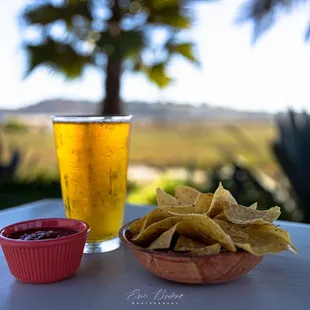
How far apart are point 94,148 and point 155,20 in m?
4.18

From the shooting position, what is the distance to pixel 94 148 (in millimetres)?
882

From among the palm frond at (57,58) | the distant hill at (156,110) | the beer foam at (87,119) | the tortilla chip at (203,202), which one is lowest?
the distant hill at (156,110)

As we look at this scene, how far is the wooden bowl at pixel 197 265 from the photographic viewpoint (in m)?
0.65

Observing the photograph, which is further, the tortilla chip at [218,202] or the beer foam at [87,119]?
the beer foam at [87,119]

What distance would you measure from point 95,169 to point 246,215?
1.03ft

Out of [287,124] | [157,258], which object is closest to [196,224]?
[157,258]

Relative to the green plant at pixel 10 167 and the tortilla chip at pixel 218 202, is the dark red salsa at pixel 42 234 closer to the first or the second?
the tortilla chip at pixel 218 202

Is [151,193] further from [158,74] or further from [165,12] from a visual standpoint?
[165,12]

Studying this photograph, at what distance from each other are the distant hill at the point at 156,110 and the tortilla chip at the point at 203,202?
5.90 m

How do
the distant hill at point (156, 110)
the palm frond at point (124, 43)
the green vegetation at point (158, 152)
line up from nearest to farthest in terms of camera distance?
the green vegetation at point (158, 152)
the palm frond at point (124, 43)
the distant hill at point (156, 110)

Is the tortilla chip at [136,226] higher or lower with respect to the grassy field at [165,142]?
higher

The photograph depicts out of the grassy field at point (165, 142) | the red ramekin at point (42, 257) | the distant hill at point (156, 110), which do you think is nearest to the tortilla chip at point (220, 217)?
the red ramekin at point (42, 257)

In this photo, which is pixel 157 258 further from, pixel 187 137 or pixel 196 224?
pixel 187 137

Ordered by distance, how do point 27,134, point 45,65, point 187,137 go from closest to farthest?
point 45,65, point 27,134, point 187,137
